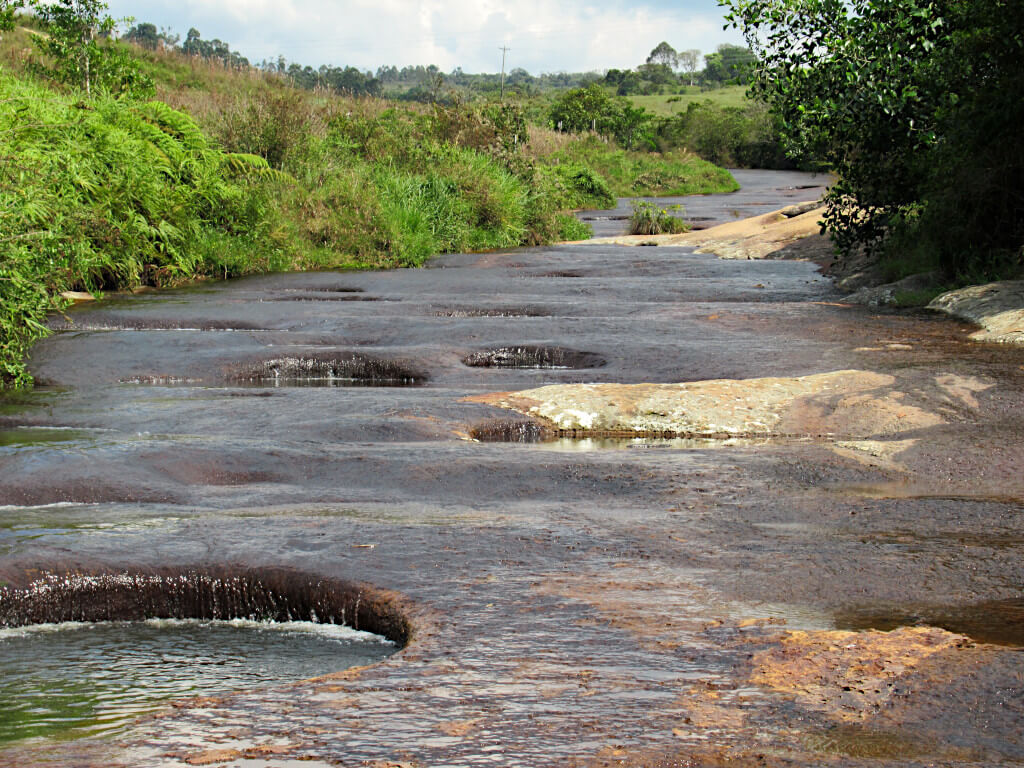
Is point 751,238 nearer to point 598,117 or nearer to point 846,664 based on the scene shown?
point 846,664

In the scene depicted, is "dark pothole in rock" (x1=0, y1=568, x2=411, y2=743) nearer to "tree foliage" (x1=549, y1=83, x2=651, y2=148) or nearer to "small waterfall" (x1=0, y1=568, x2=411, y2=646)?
"small waterfall" (x1=0, y1=568, x2=411, y2=646)

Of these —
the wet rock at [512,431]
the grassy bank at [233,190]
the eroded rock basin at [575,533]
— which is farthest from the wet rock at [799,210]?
the wet rock at [512,431]

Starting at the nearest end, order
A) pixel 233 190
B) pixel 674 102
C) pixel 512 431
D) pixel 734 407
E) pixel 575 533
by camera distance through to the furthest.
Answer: pixel 575 533, pixel 512 431, pixel 734 407, pixel 233 190, pixel 674 102

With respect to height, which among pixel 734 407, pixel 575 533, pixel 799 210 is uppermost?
pixel 799 210

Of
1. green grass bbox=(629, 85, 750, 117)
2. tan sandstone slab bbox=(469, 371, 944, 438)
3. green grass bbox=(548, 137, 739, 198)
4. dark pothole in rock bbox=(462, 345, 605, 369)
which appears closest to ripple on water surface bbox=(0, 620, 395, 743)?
tan sandstone slab bbox=(469, 371, 944, 438)

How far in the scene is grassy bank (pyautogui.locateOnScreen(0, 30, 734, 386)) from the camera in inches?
408

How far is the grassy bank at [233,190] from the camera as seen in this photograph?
408 inches

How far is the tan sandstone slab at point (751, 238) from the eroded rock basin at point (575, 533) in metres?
9.98

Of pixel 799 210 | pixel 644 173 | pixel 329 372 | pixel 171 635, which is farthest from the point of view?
pixel 644 173

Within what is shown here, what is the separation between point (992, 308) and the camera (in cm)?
1159

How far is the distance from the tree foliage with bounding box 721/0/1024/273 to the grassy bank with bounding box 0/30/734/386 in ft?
28.0

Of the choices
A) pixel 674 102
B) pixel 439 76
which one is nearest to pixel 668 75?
pixel 674 102

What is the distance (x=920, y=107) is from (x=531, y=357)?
276 inches

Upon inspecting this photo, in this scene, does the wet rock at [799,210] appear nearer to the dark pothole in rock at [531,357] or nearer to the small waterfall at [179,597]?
the dark pothole in rock at [531,357]
